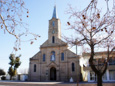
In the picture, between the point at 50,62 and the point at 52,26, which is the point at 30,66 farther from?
the point at 52,26

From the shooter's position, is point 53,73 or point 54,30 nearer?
point 53,73

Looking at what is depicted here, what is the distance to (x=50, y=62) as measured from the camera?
127 feet

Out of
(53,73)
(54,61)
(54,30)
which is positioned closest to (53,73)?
(53,73)

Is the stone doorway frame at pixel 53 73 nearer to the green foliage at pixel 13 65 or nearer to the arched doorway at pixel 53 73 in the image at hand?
the arched doorway at pixel 53 73

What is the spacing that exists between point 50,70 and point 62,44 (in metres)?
7.38

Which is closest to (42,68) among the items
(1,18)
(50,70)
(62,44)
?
(50,70)

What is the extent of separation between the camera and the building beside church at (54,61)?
36.5m

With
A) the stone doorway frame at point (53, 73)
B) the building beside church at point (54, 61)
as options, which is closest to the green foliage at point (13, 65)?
the building beside church at point (54, 61)

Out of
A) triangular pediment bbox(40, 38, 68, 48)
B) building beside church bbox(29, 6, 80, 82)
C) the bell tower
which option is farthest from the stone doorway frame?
the bell tower

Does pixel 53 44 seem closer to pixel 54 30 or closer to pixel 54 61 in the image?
pixel 54 30

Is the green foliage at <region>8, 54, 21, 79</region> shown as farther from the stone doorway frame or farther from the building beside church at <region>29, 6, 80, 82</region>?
the stone doorway frame

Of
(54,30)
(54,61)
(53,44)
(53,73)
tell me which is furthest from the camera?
(54,30)

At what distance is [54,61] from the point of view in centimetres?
3841

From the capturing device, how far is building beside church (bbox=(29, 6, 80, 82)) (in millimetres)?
36500
